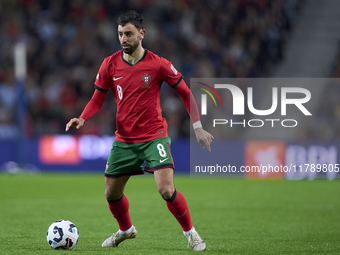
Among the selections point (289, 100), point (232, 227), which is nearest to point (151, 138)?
point (232, 227)

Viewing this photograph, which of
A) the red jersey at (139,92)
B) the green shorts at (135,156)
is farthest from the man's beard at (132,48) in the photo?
the green shorts at (135,156)

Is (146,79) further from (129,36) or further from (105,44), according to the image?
(105,44)

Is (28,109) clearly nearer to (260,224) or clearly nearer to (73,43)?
(73,43)

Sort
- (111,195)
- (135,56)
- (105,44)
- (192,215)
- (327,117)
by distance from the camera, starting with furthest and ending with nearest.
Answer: (105,44), (327,117), (192,215), (111,195), (135,56)

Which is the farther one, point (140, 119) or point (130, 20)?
point (140, 119)

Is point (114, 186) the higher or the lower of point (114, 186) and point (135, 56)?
the lower

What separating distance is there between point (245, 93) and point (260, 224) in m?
8.75

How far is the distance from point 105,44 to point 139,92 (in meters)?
13.6

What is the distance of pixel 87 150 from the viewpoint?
16562 mm

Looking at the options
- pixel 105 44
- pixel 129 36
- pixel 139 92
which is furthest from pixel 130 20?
pixel 105 44

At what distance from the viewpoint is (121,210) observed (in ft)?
19.8

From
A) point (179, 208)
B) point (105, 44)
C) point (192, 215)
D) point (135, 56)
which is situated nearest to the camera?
point (179, 208)

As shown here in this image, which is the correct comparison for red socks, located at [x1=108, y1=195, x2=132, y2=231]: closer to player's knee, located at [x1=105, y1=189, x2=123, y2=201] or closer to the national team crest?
A: player's knee, located at [x1=105, y1=189, x2=123, y2=201]

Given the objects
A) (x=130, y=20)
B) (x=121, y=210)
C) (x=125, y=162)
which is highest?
(x=130, y=20)
